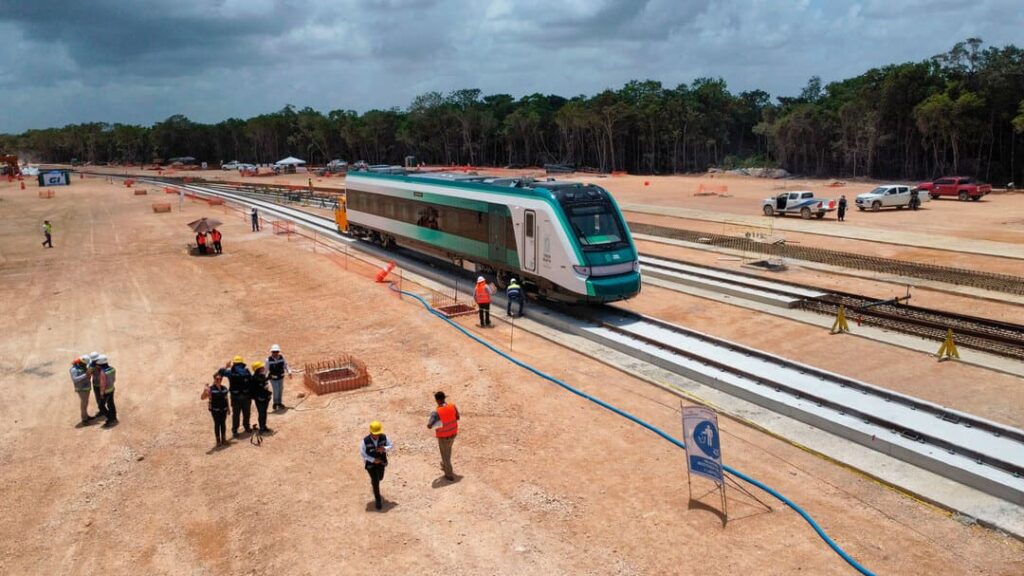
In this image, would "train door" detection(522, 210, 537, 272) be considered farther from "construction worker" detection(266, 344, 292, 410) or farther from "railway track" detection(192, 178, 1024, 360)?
"construction worker" detection(266, 344, 292, 410)

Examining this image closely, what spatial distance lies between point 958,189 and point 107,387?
54293 mm

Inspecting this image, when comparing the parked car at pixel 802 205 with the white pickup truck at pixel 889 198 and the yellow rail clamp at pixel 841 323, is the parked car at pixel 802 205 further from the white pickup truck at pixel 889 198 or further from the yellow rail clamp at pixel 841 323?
the yellow rail clamp at pixel 841 323

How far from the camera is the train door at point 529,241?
1966cm

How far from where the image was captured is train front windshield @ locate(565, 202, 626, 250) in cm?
1864

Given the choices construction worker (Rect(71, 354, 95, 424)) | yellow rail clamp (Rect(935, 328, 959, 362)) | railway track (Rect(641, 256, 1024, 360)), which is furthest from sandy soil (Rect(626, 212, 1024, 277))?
construction worker (Rect(71, 354, 95, 424))

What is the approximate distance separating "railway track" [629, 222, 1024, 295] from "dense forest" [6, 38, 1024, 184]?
3916 centimetres

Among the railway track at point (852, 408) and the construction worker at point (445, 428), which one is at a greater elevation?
the construction worker at point (445, 428)

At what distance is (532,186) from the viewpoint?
2055cm

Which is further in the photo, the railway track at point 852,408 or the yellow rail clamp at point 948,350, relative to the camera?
the yellow rail clamp at point 948,350

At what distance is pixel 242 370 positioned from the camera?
1248 cm

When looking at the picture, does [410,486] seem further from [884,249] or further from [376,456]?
[884,249]

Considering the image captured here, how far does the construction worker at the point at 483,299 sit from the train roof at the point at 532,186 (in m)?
2.92

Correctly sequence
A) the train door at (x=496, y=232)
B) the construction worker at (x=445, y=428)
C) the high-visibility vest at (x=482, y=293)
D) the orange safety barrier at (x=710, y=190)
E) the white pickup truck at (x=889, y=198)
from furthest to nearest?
1. the orange safety barrier at (x=710, y=190)
2. the white pickup truck at (x=889, y=198)
3. the train door at (x=496, y=232)
4. the high-visibility vest at (x=482, y=293)
5. the construction worker at (x=445, y=428)

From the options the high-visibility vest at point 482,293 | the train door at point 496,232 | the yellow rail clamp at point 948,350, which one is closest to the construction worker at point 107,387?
the high-visibility vest at point 482,293
